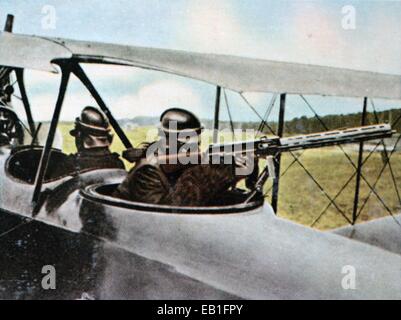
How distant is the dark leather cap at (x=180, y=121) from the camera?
348cm

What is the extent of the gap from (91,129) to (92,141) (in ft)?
0.40

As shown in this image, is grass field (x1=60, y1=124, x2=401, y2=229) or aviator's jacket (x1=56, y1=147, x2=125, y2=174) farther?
grass field (x1=60, y1=124, x2=401, y2=229)

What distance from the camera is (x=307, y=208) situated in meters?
12.7

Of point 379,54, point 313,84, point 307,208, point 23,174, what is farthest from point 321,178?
point 23,174

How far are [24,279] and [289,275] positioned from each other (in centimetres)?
232

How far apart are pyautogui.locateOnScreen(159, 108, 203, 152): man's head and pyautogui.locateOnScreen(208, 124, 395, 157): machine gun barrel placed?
18cm

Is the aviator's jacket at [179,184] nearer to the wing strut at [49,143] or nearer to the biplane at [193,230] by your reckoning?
the biplane at [193,230]

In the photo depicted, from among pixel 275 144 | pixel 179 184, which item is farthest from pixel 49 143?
pixel 275 144

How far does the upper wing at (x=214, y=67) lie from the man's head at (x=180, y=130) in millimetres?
310

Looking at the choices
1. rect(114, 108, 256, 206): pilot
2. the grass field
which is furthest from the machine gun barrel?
the grass field

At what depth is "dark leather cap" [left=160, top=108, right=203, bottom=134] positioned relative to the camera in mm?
3482

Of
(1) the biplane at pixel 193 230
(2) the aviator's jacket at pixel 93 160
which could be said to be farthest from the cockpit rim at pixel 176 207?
(2) the aviator's jacket at pixel 93 160

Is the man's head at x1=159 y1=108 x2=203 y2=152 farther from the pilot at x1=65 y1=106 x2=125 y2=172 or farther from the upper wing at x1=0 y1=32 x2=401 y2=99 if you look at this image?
the pilot at x1=65 y1=106 x2=125 y2=172

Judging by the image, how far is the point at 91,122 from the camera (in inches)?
178
